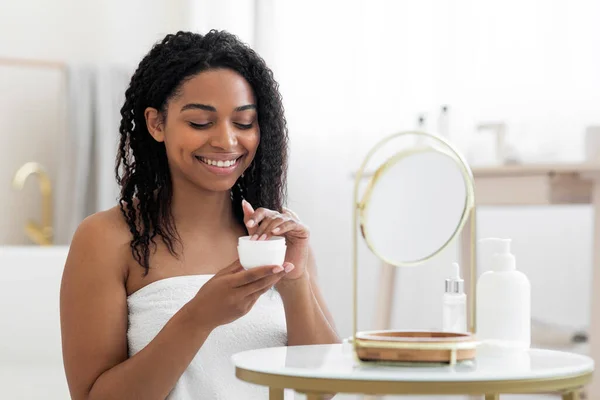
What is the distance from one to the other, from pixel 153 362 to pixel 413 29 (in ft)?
6.34

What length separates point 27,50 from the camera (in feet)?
11.3

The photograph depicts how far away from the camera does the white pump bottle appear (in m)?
1.09

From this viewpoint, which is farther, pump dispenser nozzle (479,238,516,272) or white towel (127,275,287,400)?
white towel (127,275,287,400)

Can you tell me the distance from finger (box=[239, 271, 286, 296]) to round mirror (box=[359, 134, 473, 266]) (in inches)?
4.5

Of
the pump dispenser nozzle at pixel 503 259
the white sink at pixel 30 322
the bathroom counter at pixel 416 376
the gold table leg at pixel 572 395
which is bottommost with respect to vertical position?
the white sink at pixel 30 322

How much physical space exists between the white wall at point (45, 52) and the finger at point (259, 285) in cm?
242

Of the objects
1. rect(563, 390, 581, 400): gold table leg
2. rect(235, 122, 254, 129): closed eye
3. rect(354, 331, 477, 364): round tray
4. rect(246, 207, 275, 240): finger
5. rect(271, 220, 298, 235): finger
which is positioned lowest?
rect(563, 390, 581, 400): gold table leg

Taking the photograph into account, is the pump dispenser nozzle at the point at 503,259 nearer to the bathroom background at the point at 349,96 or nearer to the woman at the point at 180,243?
the woman at the point at 180,243

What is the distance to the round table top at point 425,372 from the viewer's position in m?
0.92

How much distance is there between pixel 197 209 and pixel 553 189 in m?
1.00

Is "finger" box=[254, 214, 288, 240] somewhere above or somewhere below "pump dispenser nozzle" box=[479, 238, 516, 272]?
above

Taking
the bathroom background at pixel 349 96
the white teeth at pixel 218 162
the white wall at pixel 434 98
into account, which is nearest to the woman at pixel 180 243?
the white teeth at pixel 218 162

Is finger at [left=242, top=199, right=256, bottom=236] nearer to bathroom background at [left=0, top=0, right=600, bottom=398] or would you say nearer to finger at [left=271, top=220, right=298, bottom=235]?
finger at [left=271, top=220, right=298, bottom=235]

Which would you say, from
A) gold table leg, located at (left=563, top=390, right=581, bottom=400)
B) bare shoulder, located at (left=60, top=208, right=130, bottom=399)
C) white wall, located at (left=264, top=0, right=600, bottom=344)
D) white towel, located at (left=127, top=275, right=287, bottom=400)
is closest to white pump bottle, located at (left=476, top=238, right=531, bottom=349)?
gold table leg, located at (left=563, top=390, right=581, bottom=400)
